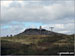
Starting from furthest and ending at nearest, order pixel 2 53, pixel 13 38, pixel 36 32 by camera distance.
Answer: pixel 36 32 < pixel 13 38 < pixel 2 53

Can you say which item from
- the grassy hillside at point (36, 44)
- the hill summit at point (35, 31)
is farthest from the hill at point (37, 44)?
the hill summit at point (35, 31)

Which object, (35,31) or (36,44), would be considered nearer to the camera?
(36,44)

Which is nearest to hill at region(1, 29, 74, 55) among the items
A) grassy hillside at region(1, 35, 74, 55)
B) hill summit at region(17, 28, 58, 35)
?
grassy hillside at region(1, 35, 74, 55)

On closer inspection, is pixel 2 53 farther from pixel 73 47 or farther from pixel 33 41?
pixel 73 47

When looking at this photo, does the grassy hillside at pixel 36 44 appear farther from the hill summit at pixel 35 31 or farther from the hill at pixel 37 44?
the hill summit at pixel 35 31

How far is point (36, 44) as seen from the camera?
70.8ft

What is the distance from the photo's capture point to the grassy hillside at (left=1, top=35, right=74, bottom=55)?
2123 centimetres

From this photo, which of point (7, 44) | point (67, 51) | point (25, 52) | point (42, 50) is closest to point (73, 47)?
point (67, 51)

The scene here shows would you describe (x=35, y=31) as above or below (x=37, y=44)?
above

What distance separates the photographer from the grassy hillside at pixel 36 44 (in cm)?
2123

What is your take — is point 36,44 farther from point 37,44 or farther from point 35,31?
point 35,31

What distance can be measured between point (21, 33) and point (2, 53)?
4869mm

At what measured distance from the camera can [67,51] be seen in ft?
69.1

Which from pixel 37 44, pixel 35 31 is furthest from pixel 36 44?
pixel 35 31
